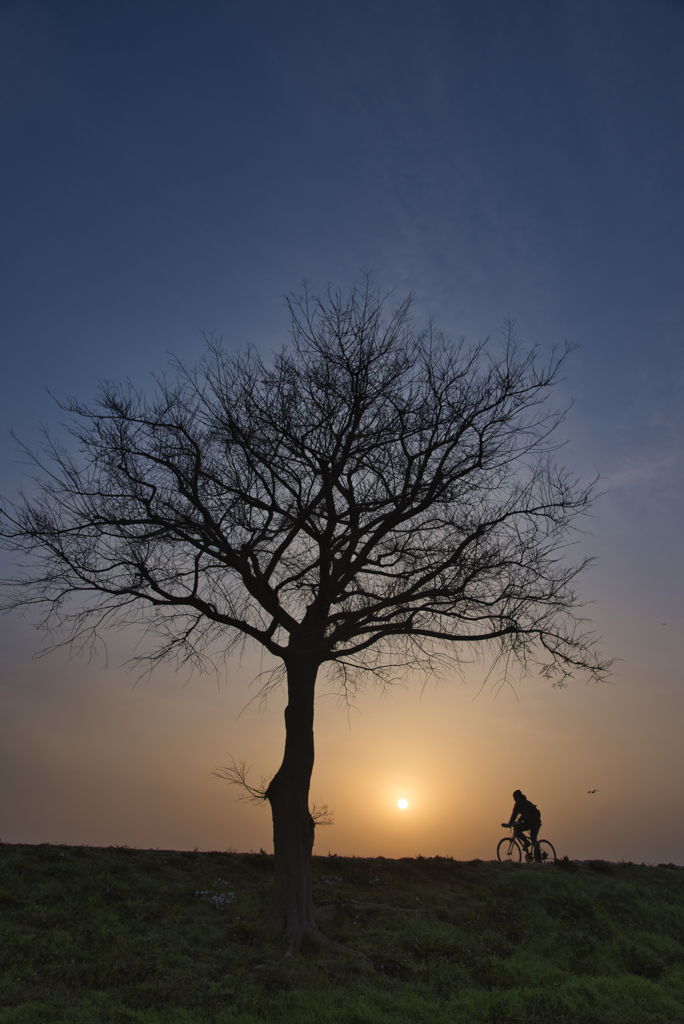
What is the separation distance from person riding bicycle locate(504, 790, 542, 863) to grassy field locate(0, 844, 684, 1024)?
8.46 feet

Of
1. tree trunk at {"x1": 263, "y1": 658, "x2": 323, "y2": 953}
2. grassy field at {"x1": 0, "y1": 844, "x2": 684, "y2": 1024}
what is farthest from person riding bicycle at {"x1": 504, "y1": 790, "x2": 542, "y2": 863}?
tree trunk at {"x1": 263, "y1": 658, "x2": 323, "y2": 953}

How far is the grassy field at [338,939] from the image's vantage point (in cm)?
673

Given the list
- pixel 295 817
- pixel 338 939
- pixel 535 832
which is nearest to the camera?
pixel 338 939

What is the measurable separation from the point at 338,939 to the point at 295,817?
1.83 m

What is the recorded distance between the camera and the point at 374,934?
947cm

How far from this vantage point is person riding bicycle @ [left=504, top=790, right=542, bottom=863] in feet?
51.0

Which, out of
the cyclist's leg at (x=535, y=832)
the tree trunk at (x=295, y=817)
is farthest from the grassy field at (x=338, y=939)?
the cyclist's leg at (x=535, y=832)

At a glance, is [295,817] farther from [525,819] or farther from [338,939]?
[525,819]

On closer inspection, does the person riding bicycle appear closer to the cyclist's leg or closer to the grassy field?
the cyclist's leg

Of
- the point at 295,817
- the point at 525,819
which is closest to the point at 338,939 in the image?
the point at 295,817

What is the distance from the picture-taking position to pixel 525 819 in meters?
15.7

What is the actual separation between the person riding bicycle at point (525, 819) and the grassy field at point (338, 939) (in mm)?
2577

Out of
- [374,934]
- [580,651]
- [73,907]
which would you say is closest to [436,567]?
[580,651]

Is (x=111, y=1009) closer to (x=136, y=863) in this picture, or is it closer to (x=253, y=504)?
(x=136, y=863)
